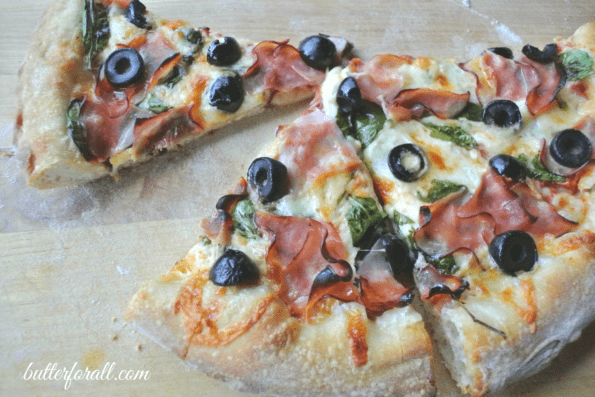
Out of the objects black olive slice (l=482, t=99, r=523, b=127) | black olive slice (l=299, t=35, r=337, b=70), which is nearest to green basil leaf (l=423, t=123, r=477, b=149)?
black olive slice (l=482, t=99, r=523, b=127)

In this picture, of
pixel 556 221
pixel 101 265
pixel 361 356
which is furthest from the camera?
pixel 101 265

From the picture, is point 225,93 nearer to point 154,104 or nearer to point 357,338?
point 154,104

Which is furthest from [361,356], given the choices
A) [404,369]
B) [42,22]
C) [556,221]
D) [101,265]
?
[42,22]

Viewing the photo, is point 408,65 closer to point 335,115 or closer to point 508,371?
point 335,115

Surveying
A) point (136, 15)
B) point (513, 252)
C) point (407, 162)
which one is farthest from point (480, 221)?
point (136, 15)

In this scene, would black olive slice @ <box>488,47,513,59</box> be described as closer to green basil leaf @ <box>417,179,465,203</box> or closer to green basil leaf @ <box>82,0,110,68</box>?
green basil leaf @ <box>417,179,465,203</box>

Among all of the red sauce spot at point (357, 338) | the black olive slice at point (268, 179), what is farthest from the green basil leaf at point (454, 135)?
the red sauce spot at point (357, 338)
